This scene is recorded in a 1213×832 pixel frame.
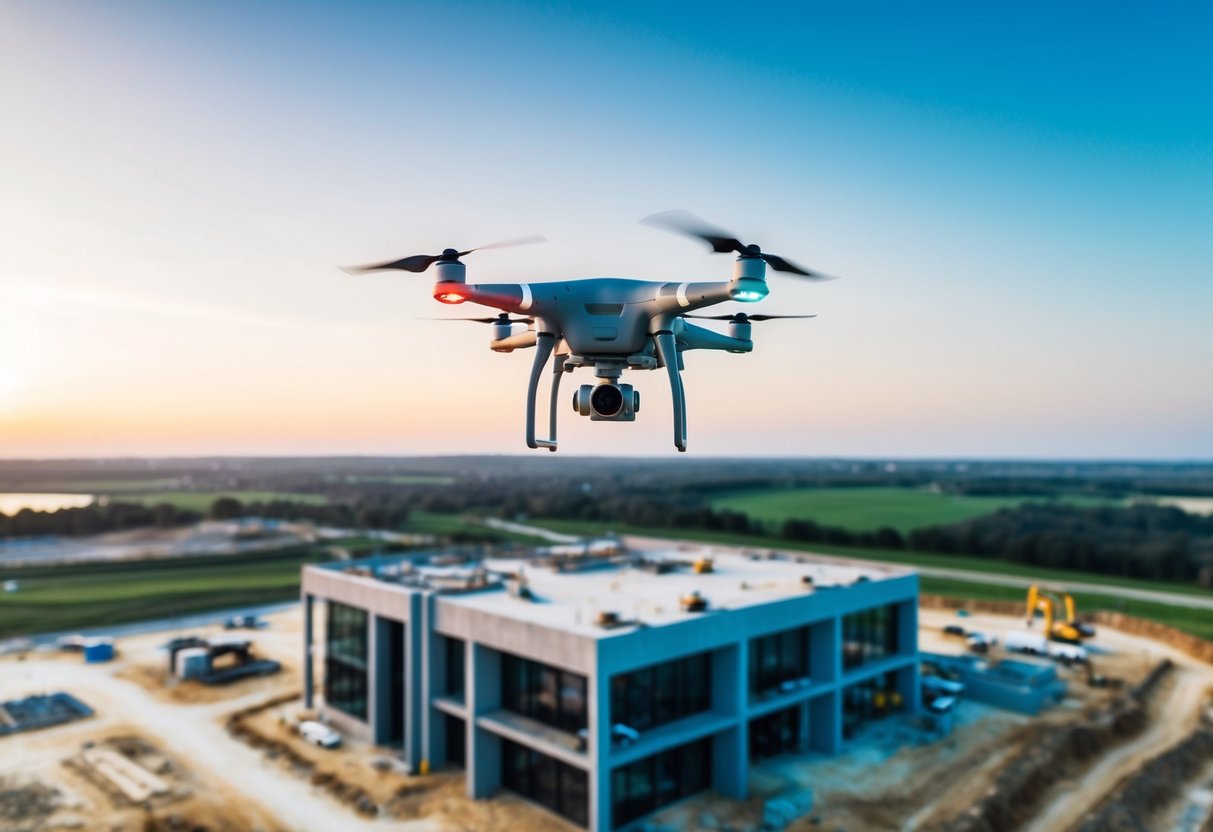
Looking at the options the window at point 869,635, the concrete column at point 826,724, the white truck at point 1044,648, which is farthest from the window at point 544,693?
the white truck at point 1044,648

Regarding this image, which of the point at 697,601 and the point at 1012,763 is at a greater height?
the point at 697,601

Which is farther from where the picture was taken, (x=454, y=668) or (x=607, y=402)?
(x=454, y=668)

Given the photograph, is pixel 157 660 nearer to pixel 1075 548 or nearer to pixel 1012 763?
pixel 1012 763

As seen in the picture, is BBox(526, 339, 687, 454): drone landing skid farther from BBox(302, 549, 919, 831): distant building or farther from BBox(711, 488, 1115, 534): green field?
BBox(711, 488, 1115, 534): green field

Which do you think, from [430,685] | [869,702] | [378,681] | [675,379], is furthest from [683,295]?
[869,702]

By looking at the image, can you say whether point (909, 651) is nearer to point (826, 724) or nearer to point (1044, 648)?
point (826, 724)

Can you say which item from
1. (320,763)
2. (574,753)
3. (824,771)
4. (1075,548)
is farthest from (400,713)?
(1075,548)
